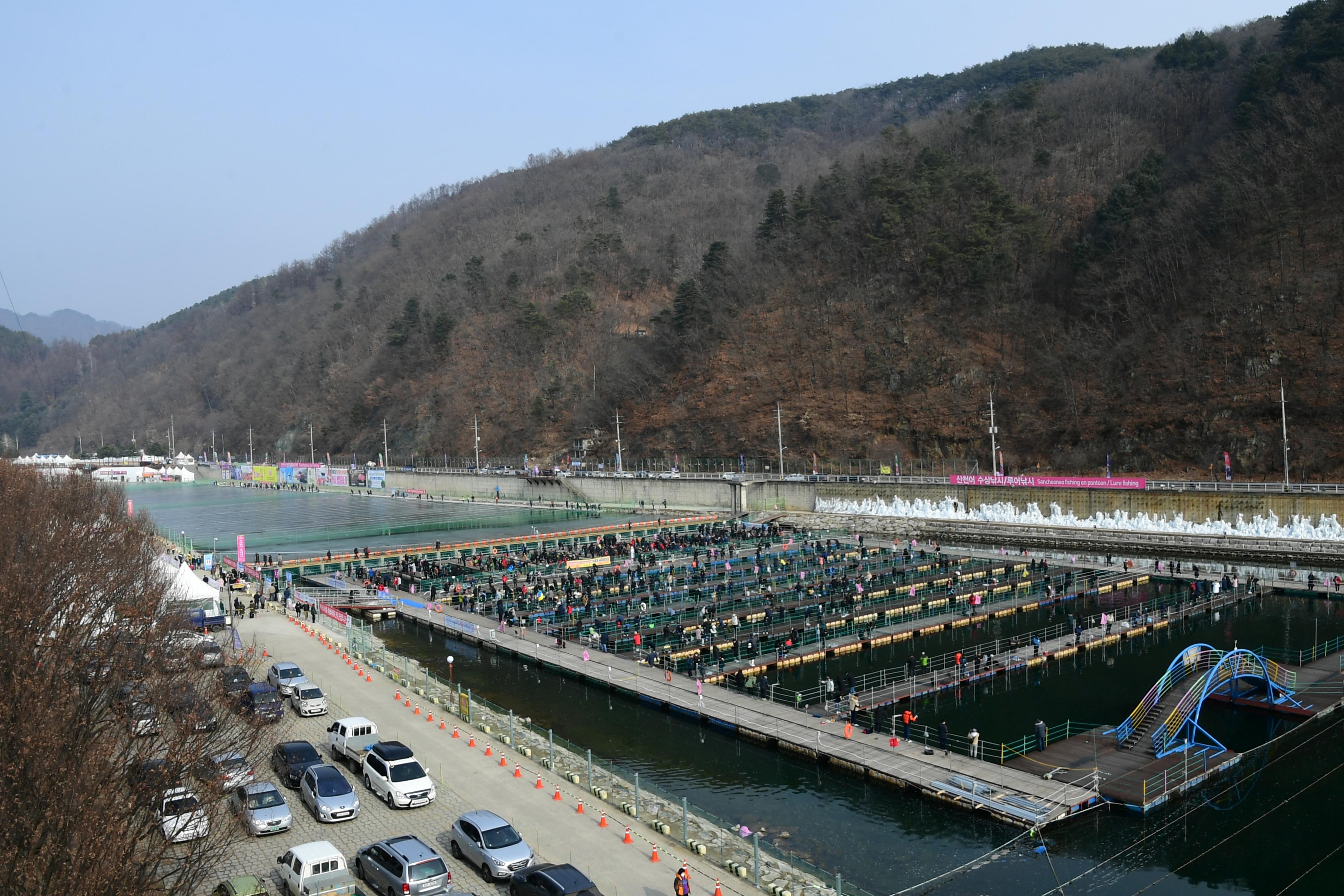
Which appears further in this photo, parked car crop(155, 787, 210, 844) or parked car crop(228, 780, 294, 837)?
parked car crop(228, 780, 294, 837)

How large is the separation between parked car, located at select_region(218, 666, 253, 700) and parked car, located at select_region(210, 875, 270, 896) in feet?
13.2

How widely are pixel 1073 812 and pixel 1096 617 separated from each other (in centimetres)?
1922

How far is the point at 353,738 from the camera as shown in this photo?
69.6 feet

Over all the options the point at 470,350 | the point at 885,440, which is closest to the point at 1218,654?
the point at 885,440

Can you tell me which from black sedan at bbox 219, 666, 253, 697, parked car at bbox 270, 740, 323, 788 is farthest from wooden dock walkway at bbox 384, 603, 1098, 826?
black sedan at bbox 219, 666, 253, 697

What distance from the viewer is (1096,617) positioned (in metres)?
36.7

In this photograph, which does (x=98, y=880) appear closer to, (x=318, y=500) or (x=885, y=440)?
(x=885, y=440)

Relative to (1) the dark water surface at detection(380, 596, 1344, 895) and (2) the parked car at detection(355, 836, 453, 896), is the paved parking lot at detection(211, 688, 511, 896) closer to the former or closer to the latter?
(2) the parked car at detection(355, 836, 453, 896)

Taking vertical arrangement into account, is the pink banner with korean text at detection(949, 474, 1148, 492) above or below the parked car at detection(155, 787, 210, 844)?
above

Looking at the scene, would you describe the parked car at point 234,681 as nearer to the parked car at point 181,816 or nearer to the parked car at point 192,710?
the parked car at point 192,710

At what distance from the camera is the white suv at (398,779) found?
60.6 ft

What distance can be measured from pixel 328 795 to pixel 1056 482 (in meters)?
55.9

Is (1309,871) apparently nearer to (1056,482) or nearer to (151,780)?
(151,780)

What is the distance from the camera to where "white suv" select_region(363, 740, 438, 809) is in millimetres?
18484
